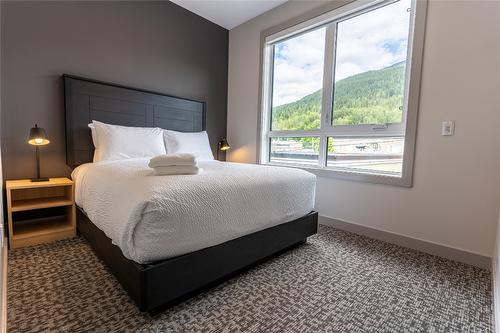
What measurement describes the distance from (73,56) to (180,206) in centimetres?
227

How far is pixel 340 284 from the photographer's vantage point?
1569 mm

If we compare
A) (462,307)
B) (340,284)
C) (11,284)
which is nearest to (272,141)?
(340,284)

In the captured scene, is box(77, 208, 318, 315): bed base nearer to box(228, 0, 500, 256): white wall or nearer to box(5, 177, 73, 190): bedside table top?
box(5, 177, 73, 190): bedside table top

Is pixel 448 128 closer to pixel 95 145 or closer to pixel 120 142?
pixel 120 142

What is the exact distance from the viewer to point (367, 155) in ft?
8.28

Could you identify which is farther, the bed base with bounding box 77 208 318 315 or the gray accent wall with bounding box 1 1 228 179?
the gray accent wall with bounding box 1 1 228 179

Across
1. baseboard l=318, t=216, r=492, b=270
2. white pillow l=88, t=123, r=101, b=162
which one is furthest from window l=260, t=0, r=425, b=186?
white pillow l=88, t=123, r=101, b=162

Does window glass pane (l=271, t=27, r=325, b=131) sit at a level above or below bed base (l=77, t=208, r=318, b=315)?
above

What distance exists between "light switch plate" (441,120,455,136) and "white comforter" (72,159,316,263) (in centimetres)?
128

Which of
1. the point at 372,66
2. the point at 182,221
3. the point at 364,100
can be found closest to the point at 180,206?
the point at 182,221

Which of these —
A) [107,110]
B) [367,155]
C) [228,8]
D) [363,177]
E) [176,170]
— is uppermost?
[228,8]

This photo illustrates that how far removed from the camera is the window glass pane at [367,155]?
231cm

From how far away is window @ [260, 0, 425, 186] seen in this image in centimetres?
223

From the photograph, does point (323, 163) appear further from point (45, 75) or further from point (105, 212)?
point (45, 75)
